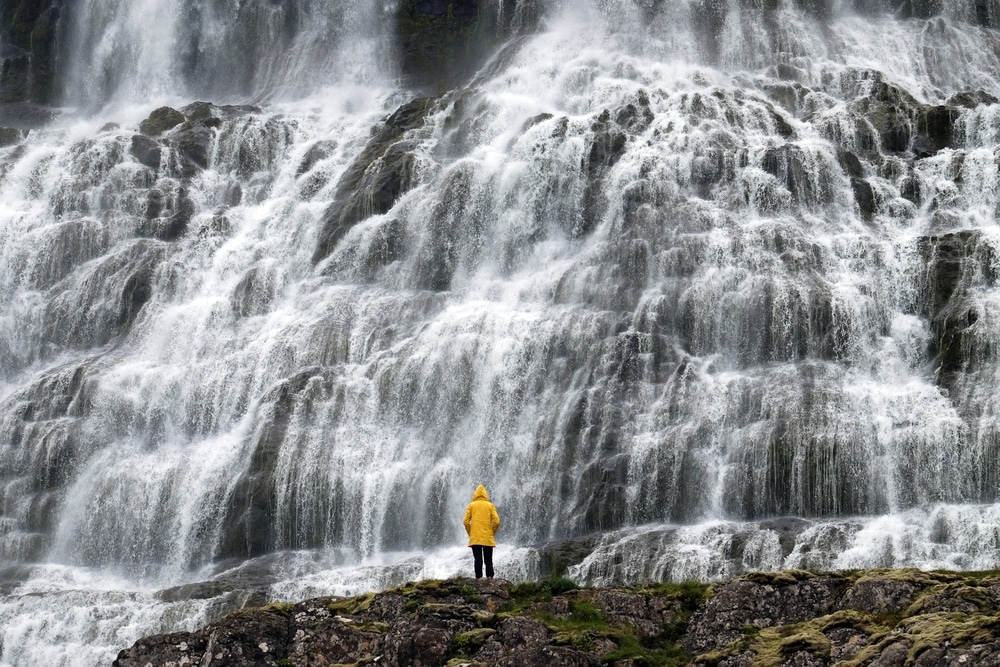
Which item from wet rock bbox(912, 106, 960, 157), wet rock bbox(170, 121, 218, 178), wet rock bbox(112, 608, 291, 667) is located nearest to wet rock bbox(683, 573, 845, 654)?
wet rock bbox(112, 608, 291, 667)

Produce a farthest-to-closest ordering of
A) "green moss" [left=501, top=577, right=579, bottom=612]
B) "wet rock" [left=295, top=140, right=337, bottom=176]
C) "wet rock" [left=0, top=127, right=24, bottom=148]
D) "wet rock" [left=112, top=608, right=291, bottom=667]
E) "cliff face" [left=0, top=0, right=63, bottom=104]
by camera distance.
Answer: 1. "cliff face" [left=0, top=0, right=63, bottom=104]
2. "wet rock" [left=0, top=127, right=24, bottom=148]
3. "wet rock" [left=295, top=140, right=337, bottom=176]
4. "green moss" [left=501, top=577, right=579, bottom=612]
5. "wet rock" [left=112, top=608, right=291, bottom=667]

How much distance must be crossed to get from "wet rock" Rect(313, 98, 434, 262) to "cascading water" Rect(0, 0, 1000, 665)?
20 cm

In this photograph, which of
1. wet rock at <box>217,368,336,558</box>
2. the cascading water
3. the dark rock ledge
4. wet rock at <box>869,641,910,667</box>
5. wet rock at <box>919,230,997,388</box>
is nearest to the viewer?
wet rock at <box>869,641,910,667</box>

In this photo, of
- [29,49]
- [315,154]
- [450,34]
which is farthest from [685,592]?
[29,49]

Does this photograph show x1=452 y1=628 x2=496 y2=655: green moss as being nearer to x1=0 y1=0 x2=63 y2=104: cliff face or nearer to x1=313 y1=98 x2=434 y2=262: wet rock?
x1=313 y1=98 x2=434 y2=262: wet rock

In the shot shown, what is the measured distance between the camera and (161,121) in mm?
67875

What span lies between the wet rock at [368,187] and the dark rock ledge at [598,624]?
31027mm

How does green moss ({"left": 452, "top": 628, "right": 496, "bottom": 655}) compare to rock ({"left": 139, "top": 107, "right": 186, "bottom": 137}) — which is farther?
rock ({"left": 139, "top": 107, "right": 186, "bottom": 137})

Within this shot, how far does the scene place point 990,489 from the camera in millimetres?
35438

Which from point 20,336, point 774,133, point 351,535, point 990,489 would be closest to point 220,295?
point 20,336

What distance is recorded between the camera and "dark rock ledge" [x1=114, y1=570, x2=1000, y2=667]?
69.9ft

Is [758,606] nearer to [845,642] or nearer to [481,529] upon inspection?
[845,642]

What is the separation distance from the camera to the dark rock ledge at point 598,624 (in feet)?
69.9

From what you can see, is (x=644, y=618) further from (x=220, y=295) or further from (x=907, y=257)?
(x=220, y=295)
